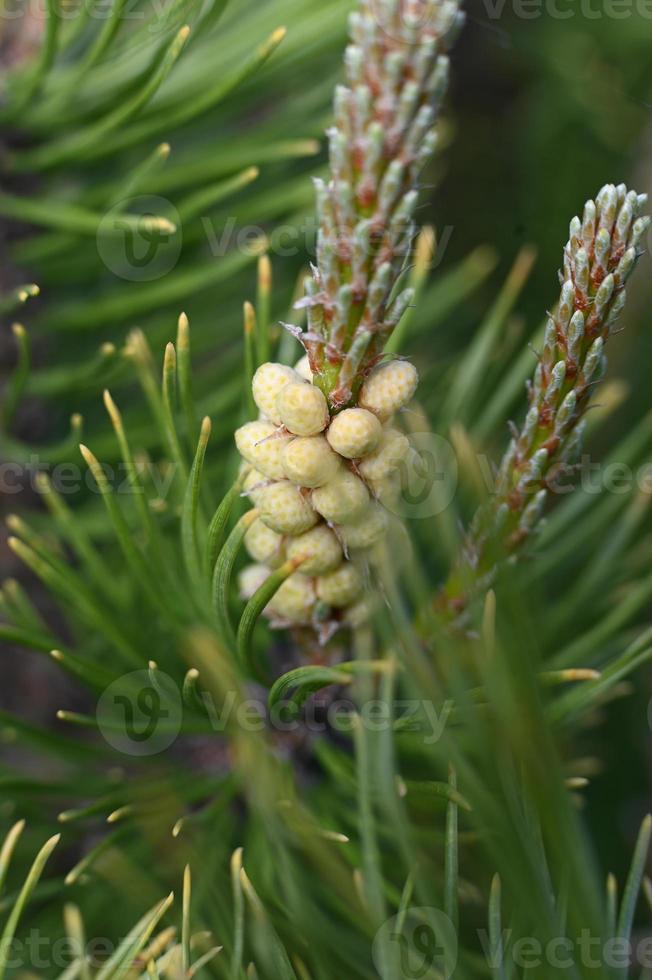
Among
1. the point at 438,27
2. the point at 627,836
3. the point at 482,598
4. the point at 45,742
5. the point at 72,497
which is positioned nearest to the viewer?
the point at 438,27

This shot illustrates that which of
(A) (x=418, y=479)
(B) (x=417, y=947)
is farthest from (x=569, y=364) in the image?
(B) (x=417, y=947)

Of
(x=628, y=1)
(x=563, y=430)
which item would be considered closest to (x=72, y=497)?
(x=563, y=430)

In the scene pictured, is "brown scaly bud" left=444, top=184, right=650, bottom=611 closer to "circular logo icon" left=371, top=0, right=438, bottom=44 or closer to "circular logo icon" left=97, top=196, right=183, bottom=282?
"circular logo icon" left=371, top=0, right=438, bottom=44

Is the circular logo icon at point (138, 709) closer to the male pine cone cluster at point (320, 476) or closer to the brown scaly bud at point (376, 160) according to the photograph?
the male pine cone cluster at point (320, 476)

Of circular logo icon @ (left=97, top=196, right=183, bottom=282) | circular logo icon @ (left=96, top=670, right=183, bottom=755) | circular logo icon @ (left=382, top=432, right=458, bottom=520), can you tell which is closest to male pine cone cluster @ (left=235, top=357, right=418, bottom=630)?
circular logo icon @ (left=382, top=432, right=458, bottom=520)

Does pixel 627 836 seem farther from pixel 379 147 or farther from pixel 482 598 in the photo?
pixel 379 147

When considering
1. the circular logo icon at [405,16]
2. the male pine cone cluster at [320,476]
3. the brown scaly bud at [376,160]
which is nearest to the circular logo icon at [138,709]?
the male pine cone cluster at [320,476]

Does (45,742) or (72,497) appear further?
(72,497)

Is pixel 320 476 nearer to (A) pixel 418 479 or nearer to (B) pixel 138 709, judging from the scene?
(A) pixel 418 479

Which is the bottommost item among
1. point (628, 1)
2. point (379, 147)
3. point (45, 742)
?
point (45, 742)
